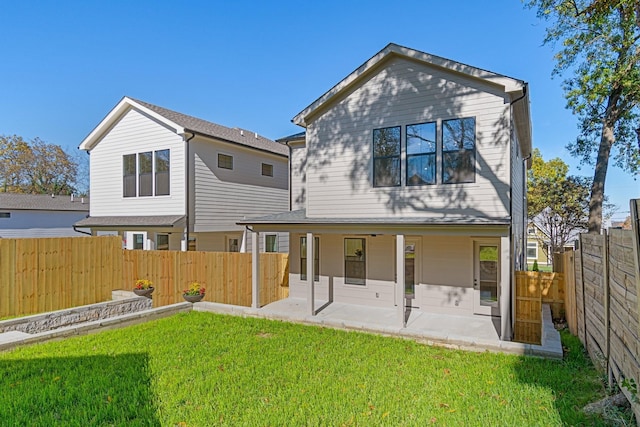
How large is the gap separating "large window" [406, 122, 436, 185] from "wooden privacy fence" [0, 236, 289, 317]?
17.2 ft

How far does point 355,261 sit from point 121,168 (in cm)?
1061

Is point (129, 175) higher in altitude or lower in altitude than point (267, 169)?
lower

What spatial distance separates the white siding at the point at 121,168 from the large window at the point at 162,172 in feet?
0.68

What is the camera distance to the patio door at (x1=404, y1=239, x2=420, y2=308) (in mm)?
9797

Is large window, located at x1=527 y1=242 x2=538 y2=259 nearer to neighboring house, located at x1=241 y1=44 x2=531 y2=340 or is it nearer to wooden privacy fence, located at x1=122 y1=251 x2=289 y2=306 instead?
neighboring house, located at x1=241 y1=44 x2=531 y2=340

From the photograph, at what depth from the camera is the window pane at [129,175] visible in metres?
14.5

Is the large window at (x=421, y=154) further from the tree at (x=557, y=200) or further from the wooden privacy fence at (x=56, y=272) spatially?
the tree at (x=557, y=200)

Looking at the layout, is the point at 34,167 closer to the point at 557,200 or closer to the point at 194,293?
the point at 194,293

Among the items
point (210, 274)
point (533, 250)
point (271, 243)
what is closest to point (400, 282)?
point (210, 274)

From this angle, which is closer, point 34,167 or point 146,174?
point 146,174

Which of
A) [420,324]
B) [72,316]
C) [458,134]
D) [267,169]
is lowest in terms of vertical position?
[420,324]

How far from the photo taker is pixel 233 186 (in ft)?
50.8

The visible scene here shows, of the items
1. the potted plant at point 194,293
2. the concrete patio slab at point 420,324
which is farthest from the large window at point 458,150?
the potted plant at point 194,293

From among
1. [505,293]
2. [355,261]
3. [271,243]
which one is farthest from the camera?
[271,243]
